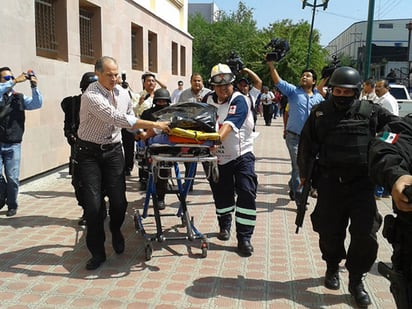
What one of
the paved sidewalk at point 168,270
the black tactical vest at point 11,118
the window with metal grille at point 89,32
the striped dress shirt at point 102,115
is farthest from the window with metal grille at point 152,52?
the striped dress shirt at point 102,115

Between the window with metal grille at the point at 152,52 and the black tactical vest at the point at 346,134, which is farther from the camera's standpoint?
the window with metal grille at the point at 152,52

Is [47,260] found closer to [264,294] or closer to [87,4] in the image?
[264,294]

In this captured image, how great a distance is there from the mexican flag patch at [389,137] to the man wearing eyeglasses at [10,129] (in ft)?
15.2

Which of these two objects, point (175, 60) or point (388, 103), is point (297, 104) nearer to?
point (388, 103)

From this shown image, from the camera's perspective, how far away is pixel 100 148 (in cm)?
450

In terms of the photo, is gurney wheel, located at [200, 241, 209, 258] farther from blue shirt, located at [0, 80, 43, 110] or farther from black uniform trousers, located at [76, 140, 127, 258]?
blue shirt, located at [0, 80, 43, 110]

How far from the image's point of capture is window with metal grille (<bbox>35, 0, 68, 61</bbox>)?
892cm

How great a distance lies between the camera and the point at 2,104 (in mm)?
5949

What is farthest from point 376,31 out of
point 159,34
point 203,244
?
point 203,244

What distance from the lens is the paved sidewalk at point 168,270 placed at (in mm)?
3871

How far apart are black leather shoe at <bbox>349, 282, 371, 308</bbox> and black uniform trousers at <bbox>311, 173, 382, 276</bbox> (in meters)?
0.11

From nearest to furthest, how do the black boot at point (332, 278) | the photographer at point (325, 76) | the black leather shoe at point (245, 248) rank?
the black boot at point (332, 278) → the black leather shoe at point (245, 248) → the photographer at point (325, 76)

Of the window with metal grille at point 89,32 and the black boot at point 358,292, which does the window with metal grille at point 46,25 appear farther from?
the black boot at point 358,292

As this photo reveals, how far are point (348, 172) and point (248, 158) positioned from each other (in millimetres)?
1525
